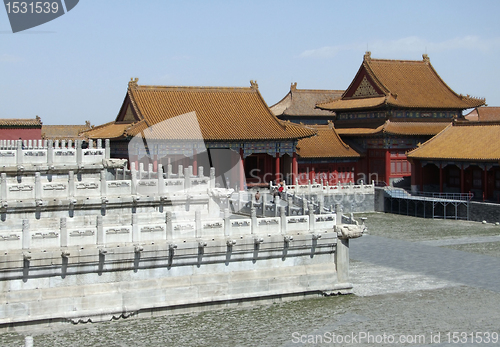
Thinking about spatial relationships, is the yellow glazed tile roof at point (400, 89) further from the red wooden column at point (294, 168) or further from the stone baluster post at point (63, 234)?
the stone baluster post at point (63, 234)

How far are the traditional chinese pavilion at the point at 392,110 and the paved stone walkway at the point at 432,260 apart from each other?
66.6 ft

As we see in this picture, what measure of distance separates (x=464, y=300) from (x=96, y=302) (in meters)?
13.0

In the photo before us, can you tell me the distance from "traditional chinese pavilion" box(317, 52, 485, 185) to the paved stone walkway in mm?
20303

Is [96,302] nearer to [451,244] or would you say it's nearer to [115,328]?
[115,328]

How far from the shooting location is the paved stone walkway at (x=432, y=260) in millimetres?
28641

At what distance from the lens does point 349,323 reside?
2230 cm

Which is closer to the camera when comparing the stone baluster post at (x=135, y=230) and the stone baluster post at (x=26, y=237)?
the stone baluster post at (x=26, y=237)

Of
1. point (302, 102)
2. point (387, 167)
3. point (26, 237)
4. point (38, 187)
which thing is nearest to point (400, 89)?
point (387, 167)

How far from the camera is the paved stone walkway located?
28.6 metres

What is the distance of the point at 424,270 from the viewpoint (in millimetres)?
30047

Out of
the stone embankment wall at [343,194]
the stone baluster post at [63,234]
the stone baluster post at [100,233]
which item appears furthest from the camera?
the stone embankment wall at [343,194]

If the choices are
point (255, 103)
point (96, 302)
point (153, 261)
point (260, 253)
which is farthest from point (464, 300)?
point (255, 103)

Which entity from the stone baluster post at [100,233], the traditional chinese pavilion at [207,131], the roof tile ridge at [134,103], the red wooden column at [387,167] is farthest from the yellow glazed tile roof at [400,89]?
the stone baluster post at [100,233]

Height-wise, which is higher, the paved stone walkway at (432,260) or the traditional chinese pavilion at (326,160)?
the traditional chinese pavilion at (326,160)
